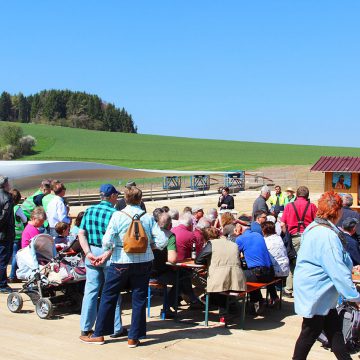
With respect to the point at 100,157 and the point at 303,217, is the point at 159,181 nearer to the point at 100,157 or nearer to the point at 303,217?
the point at 100,157

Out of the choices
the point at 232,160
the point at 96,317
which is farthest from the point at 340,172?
the point at 232,160

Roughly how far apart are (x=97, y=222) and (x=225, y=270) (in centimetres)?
152

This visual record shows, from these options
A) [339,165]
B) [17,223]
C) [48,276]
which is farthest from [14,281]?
[339,165]

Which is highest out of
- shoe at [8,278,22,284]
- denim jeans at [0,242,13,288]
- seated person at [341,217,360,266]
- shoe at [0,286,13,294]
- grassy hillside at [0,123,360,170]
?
grassy hillside at [0,123,360,170]

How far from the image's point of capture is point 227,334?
598cm

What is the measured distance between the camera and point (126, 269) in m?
5.32

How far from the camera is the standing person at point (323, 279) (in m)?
3.92

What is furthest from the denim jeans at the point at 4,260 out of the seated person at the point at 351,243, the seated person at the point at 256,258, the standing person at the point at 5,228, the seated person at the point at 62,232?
the seated person at the point at 351,243

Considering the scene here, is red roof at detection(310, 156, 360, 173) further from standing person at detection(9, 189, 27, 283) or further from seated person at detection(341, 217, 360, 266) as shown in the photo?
standing person at detection(9, 189, 27, 283)

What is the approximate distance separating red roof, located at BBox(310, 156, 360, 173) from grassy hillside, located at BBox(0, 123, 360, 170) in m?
39.0

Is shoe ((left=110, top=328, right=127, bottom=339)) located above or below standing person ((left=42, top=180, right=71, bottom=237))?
below

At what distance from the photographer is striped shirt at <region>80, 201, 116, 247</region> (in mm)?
5598

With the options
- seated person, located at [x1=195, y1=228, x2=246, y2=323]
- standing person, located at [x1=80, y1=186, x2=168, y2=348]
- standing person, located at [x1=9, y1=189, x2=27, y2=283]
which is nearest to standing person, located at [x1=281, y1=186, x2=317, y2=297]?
seated person, located at [x1=195, y1=228, x2=246, y2=323]

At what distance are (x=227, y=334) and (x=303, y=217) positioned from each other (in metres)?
2.59
